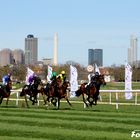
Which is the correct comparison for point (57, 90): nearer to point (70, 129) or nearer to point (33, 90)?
point (33, 90)

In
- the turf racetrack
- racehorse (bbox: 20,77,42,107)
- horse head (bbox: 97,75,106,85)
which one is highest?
horse head (bbox: 97,75,106,85)

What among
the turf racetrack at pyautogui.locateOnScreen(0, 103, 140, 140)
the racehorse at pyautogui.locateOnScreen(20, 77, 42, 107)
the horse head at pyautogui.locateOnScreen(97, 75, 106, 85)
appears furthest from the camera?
the racehorse at pyautogui.locateOnScreen(20, 77, 42, 107)

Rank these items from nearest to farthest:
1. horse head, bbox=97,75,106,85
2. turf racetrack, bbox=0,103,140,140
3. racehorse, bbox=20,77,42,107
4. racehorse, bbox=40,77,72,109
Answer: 1. turf racetrack, bbox=0,103,140,140
2. horse head, bbox=97,75,106,85
3. racehorse, bbox=40,77,72,109
4. racehorse, bbox=20,77,42,107

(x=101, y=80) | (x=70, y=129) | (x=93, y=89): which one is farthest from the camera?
(x=93, y=89)

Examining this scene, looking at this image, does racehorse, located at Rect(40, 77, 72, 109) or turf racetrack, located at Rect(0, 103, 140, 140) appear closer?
turf racetrack, located at Rect(0, 103, 140, 140)

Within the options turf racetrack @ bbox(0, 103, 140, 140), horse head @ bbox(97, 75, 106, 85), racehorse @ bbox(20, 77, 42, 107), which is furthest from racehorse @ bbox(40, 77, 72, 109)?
turf racetrack @ bbox(0, 103, 140, 140)

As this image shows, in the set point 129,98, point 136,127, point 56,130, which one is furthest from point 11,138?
point 129,98

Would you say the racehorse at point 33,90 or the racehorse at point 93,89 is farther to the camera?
the racehorse at point 33,90

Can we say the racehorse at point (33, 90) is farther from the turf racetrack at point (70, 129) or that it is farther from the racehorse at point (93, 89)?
the turf racetrack at point (70, 129)

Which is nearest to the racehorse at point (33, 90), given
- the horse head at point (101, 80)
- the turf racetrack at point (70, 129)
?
the horse head at point (101, 80)

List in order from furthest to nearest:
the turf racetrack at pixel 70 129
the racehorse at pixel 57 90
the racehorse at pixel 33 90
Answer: the racehorse at pixel 33 90
the racehorse at pixel 57 90
the turf racetrack at pixel 70 129

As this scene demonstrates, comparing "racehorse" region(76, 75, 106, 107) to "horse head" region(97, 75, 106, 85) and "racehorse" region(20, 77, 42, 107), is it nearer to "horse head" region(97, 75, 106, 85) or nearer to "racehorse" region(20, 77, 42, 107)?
"horse head" region(97, 75, 106, 85)

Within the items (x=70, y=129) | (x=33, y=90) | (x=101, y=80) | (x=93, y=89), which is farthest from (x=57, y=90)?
(x=70, y=129)

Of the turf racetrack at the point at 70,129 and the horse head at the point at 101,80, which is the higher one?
the horse head at the point at 101,80
